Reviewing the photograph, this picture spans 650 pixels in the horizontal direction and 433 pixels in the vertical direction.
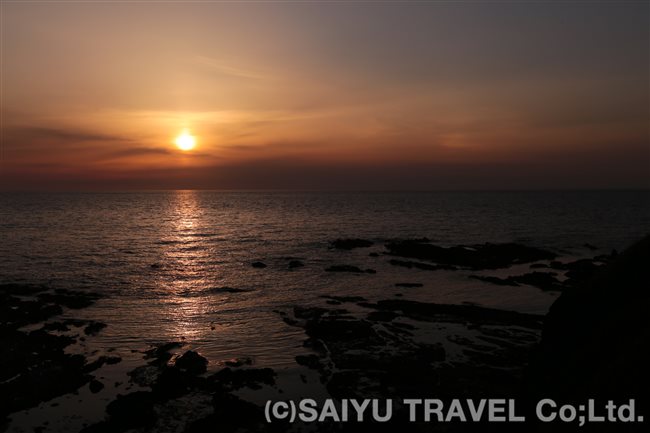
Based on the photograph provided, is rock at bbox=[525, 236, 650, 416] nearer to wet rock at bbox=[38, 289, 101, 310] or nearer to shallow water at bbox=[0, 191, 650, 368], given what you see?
shallow water at bbox=[0, 191, 650, 368]

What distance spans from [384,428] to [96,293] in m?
26.0

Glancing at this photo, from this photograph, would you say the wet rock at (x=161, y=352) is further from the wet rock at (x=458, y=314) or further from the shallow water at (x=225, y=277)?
the wet rock at (x=458, y=314)

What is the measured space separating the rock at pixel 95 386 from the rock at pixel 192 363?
8.80 ft

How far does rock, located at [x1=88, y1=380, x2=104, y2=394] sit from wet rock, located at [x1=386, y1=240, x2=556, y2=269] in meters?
34.4

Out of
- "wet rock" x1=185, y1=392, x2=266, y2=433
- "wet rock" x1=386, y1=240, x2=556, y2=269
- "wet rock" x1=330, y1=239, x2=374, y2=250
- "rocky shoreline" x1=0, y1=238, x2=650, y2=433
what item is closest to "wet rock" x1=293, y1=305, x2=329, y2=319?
"rocky shoreline" x1=0, y1=238, x2=650, y2=433

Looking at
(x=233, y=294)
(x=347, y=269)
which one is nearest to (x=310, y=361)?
(x=233, y=294)

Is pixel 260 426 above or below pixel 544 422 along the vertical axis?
below

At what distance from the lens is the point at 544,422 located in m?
10.0

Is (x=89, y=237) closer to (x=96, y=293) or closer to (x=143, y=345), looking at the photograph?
(x=96, y=293)

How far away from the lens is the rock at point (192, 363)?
1630 centimetres

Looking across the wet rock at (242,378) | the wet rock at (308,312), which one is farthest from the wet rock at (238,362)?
the wet rock at (308,312)

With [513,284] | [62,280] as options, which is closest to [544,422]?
[513,284]

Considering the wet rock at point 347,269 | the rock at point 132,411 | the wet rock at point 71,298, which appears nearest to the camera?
the rock at point 132,411

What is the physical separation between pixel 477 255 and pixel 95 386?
131ft
